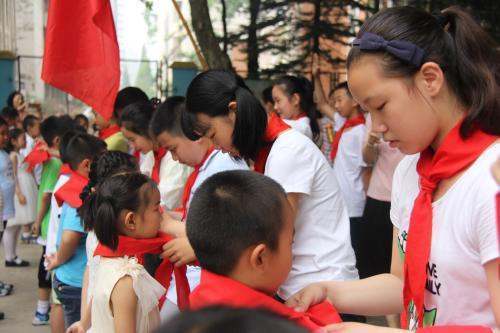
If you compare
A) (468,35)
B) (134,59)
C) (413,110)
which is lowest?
(134,59)

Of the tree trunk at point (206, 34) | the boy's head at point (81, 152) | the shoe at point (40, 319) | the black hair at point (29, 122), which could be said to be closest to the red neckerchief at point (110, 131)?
the boy's head at point (81, 152)

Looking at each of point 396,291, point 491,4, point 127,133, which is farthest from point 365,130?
point 491,4

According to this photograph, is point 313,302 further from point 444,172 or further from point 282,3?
point 282,3

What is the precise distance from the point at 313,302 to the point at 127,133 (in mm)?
2876

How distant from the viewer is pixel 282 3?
16406 millimetres

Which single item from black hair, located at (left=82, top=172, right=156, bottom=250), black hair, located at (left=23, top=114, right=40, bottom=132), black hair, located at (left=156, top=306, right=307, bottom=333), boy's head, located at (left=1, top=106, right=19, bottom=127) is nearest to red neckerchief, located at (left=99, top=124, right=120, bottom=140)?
black hair, located at (left=82, top=172, right=156, bottom=250)

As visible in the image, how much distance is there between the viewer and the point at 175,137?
3.21 m

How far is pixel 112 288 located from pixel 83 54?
94.9 inches

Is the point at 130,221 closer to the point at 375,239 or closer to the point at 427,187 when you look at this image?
the point at 427,187

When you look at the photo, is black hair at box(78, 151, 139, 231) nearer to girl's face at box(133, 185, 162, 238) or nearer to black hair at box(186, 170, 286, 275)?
girl's face at box(133, 185, 162, 238)

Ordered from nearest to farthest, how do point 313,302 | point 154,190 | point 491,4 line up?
point 313,302
point 154,190
point 491,4

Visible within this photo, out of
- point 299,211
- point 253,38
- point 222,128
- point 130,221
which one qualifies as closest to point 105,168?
point 130,221

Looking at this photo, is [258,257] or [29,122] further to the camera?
[29,122]

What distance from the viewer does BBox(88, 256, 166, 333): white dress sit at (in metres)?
2.50
